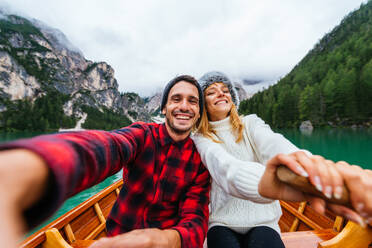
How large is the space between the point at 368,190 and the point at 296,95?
57062 millimetres

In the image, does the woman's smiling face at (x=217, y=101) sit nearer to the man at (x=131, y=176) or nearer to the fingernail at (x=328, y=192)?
the man at (x=131, y=176)

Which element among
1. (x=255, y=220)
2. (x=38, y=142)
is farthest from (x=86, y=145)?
(x=255, y=220)

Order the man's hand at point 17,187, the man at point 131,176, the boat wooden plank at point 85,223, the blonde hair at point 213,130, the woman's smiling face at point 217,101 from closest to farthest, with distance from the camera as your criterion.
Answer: the man's hand at point 17,187
the man at point 131,176
the blonde hair at point 213,130
the woman's smiling face at point 217,101
the boat wooden plank at point 85,223

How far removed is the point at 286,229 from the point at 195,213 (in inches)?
106

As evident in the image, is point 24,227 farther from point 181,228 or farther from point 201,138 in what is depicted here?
point 201,138

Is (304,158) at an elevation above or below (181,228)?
above

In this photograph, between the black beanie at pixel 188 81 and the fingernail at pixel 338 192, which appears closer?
the fingernail at pixel 338 192

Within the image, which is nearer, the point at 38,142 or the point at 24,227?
the point at 24,227

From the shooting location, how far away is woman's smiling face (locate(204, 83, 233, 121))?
1.91 m

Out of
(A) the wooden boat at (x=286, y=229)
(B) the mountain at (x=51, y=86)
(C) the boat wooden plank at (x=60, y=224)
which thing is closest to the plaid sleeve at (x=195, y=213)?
(A) the wooden boat at (x=286, y=229)

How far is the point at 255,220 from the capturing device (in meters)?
1.49

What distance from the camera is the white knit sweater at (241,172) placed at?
1.12 meters

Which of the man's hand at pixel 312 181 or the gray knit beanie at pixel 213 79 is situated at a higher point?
the gray knit beanie at pixel 213 79

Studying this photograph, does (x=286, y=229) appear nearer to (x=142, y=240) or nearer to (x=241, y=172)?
(x=241, y=172)
